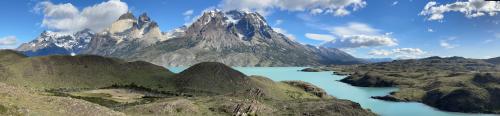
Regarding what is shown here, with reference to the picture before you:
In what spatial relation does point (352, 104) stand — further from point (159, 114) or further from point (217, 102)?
point (159, 114)

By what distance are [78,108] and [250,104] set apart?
2388 inches

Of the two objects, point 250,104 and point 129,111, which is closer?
point 129,111

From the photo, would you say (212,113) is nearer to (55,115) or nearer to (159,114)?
(159,114)

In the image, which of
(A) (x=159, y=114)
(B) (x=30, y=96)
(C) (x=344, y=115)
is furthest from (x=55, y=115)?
(C) (x=344, y=115)

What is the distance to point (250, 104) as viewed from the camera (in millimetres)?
148125

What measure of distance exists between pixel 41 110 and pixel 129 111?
40.7m

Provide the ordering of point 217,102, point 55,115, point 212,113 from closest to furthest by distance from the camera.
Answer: point 55,115 → point 212,113 → point 217,102

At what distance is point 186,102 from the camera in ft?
473

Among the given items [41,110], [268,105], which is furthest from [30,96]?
[268,105]

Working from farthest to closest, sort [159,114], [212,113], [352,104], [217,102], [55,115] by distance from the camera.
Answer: [352,104] → [217,102] → [212,113] → [159,114] → [55,115]

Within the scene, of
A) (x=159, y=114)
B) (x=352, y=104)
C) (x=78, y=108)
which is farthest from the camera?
(x=352, y=104)

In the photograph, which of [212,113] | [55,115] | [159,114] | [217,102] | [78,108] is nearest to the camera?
[55,115]

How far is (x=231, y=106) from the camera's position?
14775cm

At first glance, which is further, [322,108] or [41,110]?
Result: [322,108]
